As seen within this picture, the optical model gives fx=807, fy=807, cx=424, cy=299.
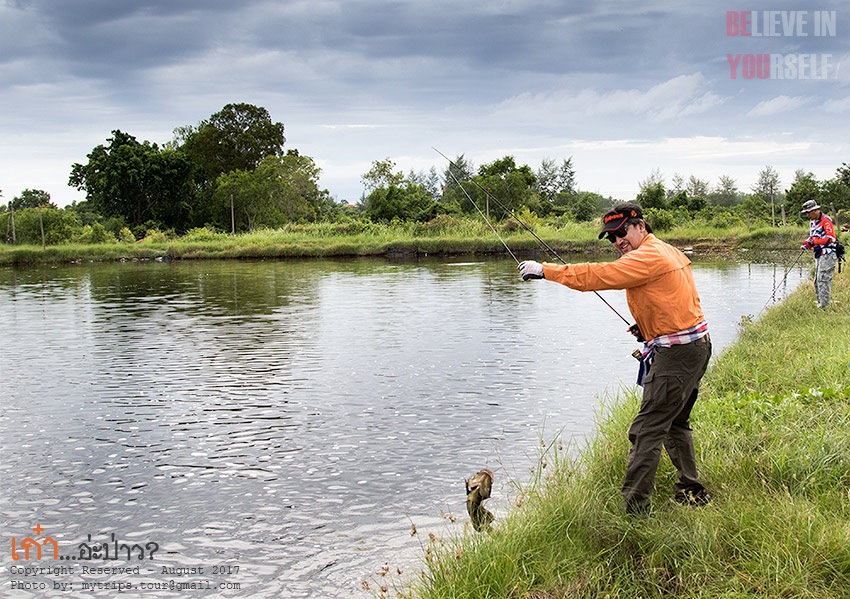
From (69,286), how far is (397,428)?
24.6m

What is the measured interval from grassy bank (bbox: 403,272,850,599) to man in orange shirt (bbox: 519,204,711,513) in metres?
0.31

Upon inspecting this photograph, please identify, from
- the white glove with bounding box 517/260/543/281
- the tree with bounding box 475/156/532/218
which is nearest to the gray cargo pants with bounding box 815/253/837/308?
the white glove with bounding box 517/260/543/281

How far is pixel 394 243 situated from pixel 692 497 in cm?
4241

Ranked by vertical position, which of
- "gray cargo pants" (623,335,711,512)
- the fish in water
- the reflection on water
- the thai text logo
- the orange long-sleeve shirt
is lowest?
the thai text logo

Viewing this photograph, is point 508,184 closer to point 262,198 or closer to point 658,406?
point 262,198

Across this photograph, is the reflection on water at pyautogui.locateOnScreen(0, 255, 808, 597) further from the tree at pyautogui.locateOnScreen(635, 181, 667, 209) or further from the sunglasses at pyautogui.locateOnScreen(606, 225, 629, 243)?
the tree at pyautogui.locateOnScreen(635, 181, 667, 209)

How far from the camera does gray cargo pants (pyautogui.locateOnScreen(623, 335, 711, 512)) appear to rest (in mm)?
4637

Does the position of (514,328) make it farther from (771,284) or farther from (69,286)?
(69,286)

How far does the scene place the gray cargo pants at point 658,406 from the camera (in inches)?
183

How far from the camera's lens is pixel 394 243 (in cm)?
4681

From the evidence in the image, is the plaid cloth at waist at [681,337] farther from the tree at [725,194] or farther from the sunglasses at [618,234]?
the tree at [725,194]

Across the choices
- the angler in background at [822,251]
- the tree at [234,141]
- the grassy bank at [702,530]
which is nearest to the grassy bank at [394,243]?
the tree at [234,141]

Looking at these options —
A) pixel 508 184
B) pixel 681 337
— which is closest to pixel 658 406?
pixel 681 337

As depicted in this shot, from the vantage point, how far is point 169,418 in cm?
923
